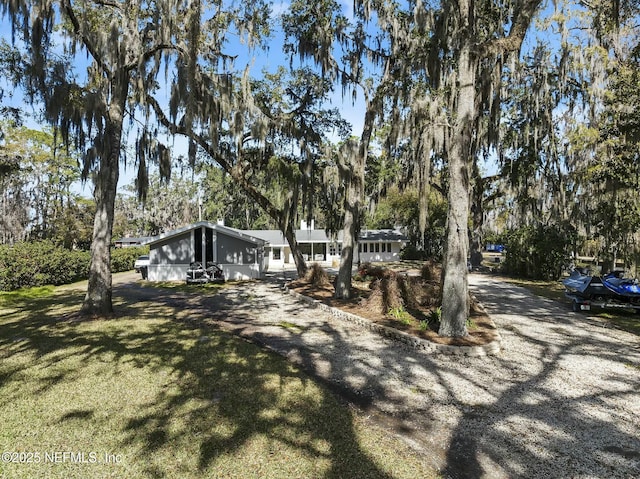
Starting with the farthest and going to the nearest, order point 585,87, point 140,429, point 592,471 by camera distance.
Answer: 1. point 585,87
2. point 140,429
3. point 592,471

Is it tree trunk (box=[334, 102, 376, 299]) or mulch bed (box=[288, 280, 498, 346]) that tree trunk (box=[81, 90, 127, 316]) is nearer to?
mulch bed (box=[288, 280, 498, 346])

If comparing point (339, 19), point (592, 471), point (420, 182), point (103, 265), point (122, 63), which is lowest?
point (592, 471)

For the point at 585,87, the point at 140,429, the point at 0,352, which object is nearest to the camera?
the point at 140,429

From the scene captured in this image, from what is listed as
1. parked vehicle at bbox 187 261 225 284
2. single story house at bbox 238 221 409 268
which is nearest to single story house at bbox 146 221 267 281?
parked vehicle at bbox 187 261 225 284

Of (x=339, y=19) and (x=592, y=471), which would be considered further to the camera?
(x=339, y=19)

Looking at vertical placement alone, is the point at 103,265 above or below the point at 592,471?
above

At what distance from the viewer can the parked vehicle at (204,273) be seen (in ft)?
59.0

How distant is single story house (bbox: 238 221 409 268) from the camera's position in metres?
32.0

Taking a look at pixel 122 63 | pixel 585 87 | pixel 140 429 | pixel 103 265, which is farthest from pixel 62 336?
pixel 585 87

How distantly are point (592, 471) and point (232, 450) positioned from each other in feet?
10.4

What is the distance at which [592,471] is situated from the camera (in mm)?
3197

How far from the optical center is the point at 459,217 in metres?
7.35

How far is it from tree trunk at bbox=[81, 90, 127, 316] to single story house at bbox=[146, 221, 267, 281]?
969cm

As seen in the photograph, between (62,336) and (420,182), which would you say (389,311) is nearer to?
(420,182)
